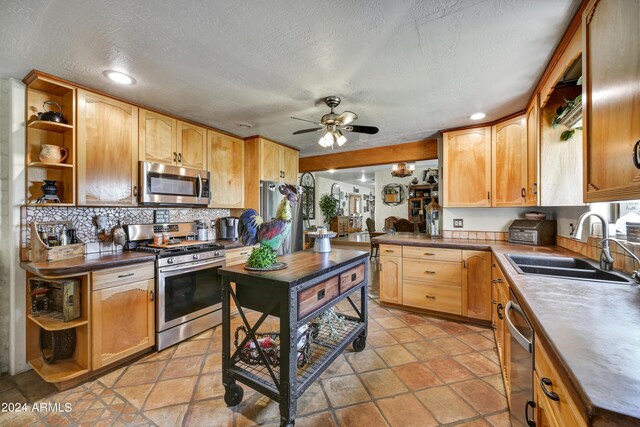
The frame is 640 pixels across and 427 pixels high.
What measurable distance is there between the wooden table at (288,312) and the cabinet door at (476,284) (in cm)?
151

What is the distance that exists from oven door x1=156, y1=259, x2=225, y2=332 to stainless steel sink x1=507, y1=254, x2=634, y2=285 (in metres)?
2.52

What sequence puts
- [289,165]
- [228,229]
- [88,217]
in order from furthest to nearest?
[289,165], [228,229], [88,217]

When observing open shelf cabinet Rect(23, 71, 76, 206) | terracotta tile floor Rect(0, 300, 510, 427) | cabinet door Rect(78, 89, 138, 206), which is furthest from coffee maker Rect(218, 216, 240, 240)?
open shelf cabinet Rect(23, 71, 76, 206)

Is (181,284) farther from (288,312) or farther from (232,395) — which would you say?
(288,312)

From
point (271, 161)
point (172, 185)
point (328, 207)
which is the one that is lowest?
point (328, 207)

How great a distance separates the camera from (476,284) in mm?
2832

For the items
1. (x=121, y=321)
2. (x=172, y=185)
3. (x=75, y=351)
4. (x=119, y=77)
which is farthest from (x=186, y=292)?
(x=119, y=77)

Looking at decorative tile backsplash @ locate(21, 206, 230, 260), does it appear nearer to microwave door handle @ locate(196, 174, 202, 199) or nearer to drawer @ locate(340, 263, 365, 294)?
microwave door handle @ locate(196, 174, 202, 199)

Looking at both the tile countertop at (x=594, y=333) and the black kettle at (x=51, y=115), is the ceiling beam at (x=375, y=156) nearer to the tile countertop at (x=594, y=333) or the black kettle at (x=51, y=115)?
the tile countertop at (x=594, y=333)

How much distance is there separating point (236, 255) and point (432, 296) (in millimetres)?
2358

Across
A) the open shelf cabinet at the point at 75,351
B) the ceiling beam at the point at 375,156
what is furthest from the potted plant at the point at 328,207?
the open shelf cabinet at the point at 75,351

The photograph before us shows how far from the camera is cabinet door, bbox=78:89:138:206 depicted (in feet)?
7.23

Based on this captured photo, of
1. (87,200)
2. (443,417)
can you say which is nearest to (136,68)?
(87,200)

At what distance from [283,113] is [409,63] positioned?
4.57 feet
